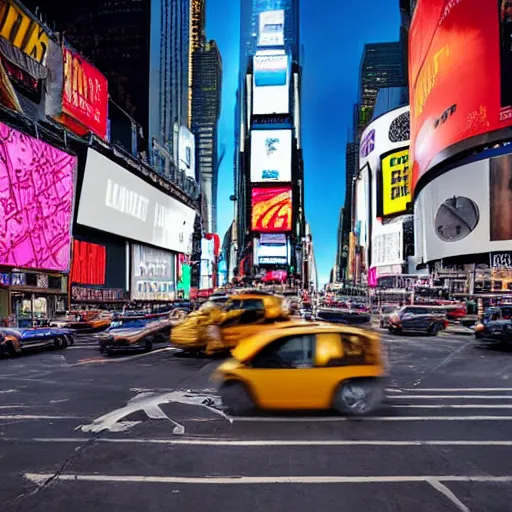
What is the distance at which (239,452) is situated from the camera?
6625mm

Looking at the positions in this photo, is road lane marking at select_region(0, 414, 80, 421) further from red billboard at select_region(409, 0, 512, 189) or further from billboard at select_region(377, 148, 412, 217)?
billboard at select_region(377, 148, 412, 217)

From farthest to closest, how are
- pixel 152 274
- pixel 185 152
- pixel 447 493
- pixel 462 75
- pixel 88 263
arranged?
pixel 185 152 < pixel 152 274 < pixel 462 75 < pixel 88 263 < pixel 447 493

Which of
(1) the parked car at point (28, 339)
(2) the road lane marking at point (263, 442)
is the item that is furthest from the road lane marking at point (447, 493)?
(1) the parked car at point (28, 339)

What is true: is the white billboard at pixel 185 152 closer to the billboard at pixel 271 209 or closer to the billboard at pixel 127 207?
the billboard at pixel 127 207

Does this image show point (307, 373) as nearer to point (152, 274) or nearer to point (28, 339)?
point (28, 339)

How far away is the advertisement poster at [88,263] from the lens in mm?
47344

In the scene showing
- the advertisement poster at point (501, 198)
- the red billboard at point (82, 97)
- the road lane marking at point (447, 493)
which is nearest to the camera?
the road lane marking at point (447, 493)

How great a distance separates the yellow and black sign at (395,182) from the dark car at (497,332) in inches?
3128

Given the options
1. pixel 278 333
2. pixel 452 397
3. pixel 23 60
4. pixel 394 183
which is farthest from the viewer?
pixel 394 183

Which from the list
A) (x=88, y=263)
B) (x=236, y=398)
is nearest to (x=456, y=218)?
(x=88, y=263)

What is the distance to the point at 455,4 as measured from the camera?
55281mm

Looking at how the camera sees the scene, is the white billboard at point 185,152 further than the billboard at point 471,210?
Yes

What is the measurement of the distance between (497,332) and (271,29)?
182m

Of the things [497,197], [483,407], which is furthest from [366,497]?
[497,197]
